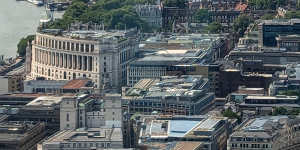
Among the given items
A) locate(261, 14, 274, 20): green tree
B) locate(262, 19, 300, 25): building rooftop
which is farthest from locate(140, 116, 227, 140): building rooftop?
locate(261, 14, 274, 20): green tree

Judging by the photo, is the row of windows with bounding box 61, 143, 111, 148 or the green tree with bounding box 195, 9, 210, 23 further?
the green tree with bounding box 195, 9, 210, 23

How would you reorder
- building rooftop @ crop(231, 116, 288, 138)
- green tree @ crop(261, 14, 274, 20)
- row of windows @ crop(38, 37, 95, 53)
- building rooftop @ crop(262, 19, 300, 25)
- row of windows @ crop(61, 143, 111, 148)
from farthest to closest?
green tree @ crop(261, 14, 274, 20) → building rooftop @ crop(262, 19, 300, 25) → row of windows @ crop(38, 37, 95, 53) → building rooftop @ crop(231, 116, 288, 138) → row of windows @ crop(61, 143, 111, 148)

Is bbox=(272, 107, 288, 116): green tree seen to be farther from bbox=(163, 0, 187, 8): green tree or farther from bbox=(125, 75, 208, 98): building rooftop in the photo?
bbox=(163, 0, 187, 8): green tree

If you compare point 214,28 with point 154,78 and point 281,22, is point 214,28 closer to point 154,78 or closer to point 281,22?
point 281,22

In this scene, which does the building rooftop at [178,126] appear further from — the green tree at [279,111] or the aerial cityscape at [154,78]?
the green tree at [279,111]

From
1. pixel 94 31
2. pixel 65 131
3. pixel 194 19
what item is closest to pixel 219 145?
pixel 65 131
